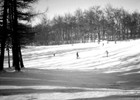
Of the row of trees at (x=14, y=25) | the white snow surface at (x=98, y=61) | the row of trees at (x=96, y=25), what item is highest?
the row of trees at (x=96, y=25)

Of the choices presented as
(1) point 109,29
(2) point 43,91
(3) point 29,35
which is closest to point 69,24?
(1) point 109,29

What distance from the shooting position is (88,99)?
22.2 ft

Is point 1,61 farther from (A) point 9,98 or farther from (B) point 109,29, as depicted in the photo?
(B) point 109,29

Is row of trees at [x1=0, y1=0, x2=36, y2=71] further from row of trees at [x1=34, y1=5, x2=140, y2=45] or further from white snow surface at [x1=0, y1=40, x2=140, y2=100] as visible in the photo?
row of trees at [x1=34, y1=5, x2=140, y2=45]

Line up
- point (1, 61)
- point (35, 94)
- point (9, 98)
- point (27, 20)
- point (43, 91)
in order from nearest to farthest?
point (9, 98)
point (35, 94)
point (43, 91)
point (1, 61)
point (27, 20)

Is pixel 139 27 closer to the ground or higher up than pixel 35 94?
higher up

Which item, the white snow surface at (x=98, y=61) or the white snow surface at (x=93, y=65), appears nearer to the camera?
the white snow surface at (x=93, y=65)

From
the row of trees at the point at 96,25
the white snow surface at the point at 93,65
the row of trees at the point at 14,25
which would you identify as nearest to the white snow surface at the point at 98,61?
the white snow surface at the point at 93,65

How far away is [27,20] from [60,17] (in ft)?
245

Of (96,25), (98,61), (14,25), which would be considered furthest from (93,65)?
(96,25)

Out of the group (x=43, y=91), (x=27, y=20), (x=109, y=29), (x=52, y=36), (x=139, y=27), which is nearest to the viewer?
(x=43, y=91)

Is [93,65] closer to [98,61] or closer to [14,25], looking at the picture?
[98,61]

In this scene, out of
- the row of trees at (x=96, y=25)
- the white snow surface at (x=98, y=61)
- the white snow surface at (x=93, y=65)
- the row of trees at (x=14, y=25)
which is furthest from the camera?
the row of trees at (x=96, y=25)

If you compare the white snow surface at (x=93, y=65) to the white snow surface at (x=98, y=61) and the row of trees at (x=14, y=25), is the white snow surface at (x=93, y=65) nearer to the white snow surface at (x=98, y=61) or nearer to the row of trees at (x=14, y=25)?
the white snow surface at (x=98, y=61)
